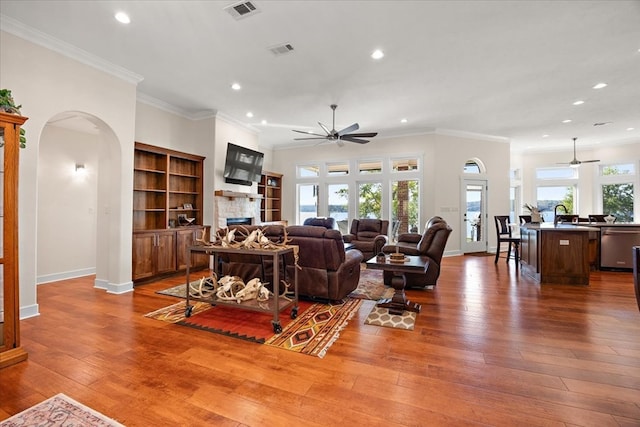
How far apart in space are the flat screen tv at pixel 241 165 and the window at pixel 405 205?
375 centimetres

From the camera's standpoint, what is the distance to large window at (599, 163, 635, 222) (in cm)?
861

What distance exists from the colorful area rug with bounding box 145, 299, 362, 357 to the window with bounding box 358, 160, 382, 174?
522 centimetres

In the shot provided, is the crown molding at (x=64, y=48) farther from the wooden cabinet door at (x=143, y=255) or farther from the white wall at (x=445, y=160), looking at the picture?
the white wall at (x=445, y=160)

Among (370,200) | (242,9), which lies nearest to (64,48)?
(242,9)

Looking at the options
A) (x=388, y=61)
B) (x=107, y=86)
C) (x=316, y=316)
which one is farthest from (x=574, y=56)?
(x=107, y=86)

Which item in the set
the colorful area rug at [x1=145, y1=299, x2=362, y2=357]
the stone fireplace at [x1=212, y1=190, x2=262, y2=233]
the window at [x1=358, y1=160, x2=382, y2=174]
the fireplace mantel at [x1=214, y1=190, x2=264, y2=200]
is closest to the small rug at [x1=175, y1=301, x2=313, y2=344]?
the colorful area rug at [x1=145, y1=299, x2=362, y2=357]

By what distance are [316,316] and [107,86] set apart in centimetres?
430

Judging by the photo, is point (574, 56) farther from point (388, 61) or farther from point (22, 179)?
point (22, 179)

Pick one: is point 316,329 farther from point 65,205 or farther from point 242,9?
point 65,205

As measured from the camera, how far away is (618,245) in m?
5.51

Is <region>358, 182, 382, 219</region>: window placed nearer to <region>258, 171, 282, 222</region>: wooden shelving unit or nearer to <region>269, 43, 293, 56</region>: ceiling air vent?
<region>258, 171, 282, 222</region>: wooden shelving unit

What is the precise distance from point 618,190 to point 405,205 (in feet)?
22.0

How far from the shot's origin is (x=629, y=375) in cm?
209

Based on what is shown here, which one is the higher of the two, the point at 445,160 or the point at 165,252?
the point at 445,160
